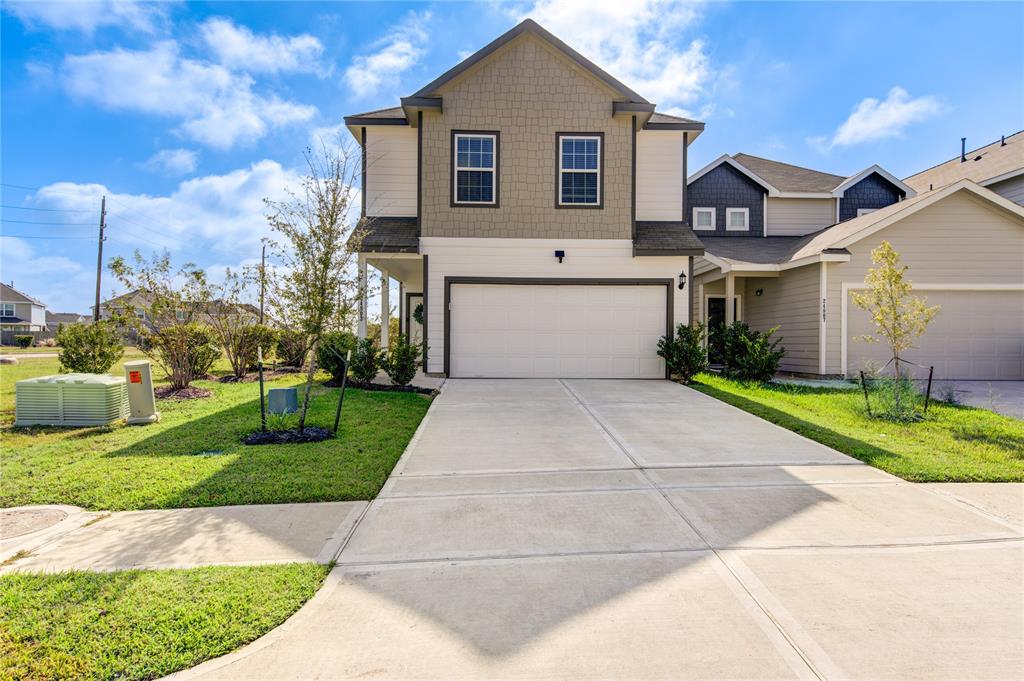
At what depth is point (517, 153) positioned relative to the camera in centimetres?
1151

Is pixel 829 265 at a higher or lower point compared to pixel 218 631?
higher

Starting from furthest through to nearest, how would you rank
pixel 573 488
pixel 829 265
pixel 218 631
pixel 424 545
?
pixel 829 265 < pixel 573 488 < pixel 424 545 < pixel 218 631

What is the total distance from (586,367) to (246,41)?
10.9 meters

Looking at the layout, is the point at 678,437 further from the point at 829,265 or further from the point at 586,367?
the point at 829,265

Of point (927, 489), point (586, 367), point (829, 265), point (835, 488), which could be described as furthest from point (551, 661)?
point (829, 265)

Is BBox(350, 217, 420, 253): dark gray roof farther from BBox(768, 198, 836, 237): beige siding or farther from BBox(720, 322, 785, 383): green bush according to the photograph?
BBox(768, 198, 836, 237): beige siding

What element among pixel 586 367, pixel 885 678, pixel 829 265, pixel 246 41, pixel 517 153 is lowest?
pixel 885 678

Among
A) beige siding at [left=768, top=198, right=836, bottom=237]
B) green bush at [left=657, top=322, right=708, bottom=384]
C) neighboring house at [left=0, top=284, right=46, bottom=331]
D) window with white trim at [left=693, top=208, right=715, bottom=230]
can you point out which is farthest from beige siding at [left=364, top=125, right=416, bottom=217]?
neighboring house at [left=0, top=284, right=46, bottom=331]

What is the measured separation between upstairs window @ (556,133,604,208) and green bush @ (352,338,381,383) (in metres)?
5.53

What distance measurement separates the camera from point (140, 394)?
23.0 feet

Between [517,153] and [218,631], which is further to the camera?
[517,153]

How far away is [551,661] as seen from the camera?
2.19 m

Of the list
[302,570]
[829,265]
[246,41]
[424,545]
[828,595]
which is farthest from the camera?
[829,265]

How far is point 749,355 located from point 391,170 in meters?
9.75
